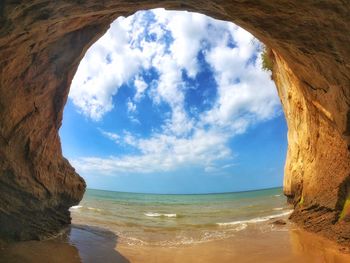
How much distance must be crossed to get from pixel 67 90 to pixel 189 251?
6.70 meters

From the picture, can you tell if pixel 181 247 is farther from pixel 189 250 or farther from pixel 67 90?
pixel 67 90

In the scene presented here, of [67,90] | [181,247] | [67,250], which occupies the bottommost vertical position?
[181,247]

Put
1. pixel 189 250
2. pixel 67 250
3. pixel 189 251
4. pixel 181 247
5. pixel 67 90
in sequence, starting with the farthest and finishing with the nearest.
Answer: pixel 67 90 < pixel 181 247 < pixel 189 250 < pixel 189 251 < pixel 67 250

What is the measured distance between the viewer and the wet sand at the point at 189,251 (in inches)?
313

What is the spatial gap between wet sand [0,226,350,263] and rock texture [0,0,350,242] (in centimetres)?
72

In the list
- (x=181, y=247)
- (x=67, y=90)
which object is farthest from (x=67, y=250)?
(x=67, y=90)

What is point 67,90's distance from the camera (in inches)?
450

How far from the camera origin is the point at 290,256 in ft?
27.3

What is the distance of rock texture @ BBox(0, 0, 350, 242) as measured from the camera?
5.82 meters

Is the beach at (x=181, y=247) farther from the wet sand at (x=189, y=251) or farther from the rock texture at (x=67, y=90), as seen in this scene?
the rock texture at (x=67, y=90)

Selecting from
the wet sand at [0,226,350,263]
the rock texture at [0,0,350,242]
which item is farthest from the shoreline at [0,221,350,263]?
the rock texture at [0,0,350,242]

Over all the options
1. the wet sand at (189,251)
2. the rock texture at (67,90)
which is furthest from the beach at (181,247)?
the rock texture at (67,90)

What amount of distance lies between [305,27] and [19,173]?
8.21 metres

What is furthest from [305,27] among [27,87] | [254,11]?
[27,87]
